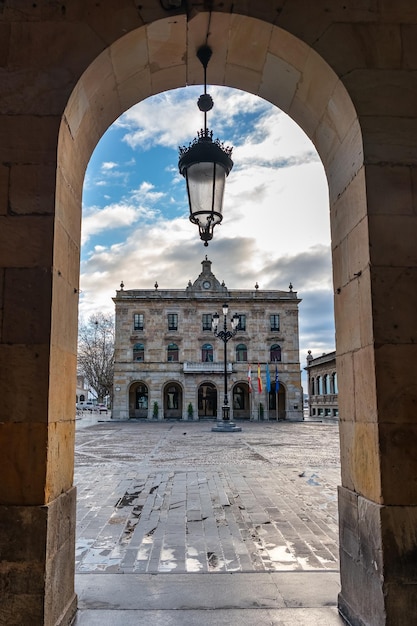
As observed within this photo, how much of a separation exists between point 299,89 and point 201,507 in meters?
5.93

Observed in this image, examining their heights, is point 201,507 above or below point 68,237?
below

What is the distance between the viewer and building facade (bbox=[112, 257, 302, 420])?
45.7 meters

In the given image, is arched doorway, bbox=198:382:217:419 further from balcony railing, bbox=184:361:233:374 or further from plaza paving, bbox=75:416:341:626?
plaza paving, bbox=75:416:341:626

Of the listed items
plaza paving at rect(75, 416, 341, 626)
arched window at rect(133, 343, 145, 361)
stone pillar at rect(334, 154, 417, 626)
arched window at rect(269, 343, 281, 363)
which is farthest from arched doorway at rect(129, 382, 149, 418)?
stone pillar at rect(334, 154, 417, 626)

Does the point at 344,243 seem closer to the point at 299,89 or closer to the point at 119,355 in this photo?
the point at 299,89

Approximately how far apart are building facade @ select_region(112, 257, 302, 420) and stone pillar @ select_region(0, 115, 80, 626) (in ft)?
139

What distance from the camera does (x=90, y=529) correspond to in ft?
19.9

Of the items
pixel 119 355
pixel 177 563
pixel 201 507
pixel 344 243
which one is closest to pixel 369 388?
pixel 344 243

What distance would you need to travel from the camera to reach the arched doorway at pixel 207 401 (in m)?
47.8

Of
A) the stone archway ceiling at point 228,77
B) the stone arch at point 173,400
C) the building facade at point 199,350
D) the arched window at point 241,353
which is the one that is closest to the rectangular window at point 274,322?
the building facade at point 199,350

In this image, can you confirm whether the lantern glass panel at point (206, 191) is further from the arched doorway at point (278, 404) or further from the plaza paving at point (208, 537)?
the arched doorway at point (278, 404)

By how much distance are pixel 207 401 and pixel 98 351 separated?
14.5m

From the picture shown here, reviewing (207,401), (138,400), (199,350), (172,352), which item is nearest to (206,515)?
(199,350)

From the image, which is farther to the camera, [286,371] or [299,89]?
[286,371]
